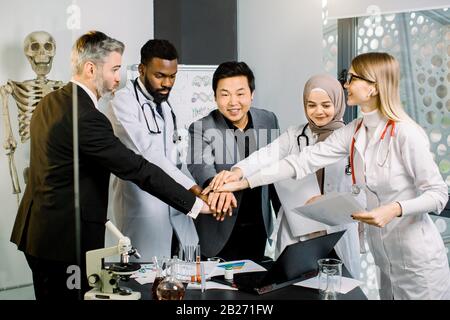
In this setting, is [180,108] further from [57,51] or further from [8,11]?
[8,11]

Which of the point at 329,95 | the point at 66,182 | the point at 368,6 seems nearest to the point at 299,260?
the point at 329,95

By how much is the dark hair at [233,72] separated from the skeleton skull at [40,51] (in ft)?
2.72

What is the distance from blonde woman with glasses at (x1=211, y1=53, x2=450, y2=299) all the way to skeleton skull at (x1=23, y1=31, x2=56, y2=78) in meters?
1.45

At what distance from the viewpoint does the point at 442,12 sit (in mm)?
2691

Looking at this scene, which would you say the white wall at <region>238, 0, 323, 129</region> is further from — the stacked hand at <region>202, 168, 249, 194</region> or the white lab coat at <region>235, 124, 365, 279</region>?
the stacked hand at <region>202, 168, 249, 194</region>

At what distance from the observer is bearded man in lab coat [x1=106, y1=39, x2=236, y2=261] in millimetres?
2951

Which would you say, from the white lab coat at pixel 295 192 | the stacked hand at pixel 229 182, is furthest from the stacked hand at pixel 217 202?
the white lab coat at pixel 295 192

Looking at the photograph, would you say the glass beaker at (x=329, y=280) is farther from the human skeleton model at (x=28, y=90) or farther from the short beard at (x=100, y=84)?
the human skeleton model at (x=28, y=90)

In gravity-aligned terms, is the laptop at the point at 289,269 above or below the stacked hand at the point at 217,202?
below

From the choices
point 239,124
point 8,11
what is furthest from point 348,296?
point 8,11

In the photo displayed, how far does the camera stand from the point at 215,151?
3.05m

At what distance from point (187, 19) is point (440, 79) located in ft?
4.30

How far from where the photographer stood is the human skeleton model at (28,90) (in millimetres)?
2723

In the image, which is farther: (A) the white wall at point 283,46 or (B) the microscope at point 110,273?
(A) the white wall at point 283,46
